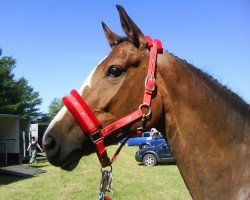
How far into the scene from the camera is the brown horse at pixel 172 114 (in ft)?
8.35

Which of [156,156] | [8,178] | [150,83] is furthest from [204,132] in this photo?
[156,156]

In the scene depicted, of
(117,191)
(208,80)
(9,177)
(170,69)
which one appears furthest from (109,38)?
(9,177)

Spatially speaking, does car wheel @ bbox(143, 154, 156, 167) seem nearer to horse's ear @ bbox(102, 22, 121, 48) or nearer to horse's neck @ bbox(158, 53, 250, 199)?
horse's ear @ bbox(102, 22, 121, 48)

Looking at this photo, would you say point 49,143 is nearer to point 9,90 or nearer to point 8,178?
point 8,178

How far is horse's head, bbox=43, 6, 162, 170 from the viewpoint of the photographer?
2.62 meters

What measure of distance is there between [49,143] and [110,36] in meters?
1.14

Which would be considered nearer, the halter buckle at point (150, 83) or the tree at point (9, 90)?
the halter buckle at point (150, 83)

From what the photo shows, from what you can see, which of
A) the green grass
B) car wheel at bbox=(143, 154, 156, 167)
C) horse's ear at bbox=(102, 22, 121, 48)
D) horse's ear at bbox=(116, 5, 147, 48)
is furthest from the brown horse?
car wheel at bbox=(143, 154, 156, 167)

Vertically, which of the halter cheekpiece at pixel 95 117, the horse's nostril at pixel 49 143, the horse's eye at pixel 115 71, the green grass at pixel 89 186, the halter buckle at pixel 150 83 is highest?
the horse's eye at pixel 115 71

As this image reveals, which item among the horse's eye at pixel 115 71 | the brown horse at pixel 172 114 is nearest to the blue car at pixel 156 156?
the brown horse at pixel 172 114

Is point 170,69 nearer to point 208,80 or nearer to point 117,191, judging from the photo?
point 208,80

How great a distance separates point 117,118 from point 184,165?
0.65 m

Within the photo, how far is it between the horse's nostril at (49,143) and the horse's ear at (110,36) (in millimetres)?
992

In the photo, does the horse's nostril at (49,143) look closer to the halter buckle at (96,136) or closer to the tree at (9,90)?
the halter buckle at (96,136)
